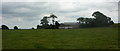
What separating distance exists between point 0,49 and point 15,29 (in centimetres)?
841

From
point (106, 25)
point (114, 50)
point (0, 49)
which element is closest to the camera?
point (114, 50)

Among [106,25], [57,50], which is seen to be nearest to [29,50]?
[57,50]

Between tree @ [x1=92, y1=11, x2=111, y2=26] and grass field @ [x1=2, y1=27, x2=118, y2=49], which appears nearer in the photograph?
grass field @ [x1=2, y1=27, x2=118, y2=49]

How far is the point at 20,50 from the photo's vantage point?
9.31 m

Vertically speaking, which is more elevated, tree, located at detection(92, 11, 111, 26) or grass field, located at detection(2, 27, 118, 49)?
tree, located at detection(92, 11, 111, 26)

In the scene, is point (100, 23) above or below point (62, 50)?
above

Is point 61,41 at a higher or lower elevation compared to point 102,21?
lower

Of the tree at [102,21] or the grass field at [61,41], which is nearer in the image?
the grass field at [61,41]

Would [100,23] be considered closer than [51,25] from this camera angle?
Yes

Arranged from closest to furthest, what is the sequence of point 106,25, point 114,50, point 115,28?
point 114,50, point 115,28, point 106,25

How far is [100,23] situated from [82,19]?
1899mm

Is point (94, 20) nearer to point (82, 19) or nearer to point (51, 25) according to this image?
point (82, 19)

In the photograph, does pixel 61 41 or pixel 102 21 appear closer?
pixel 61 41

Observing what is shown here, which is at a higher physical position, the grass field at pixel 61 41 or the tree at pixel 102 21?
the tree at pixel 102 21
